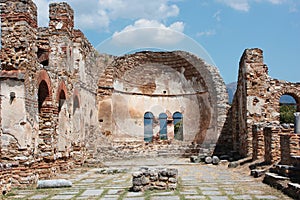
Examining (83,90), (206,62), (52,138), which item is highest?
(206,62)

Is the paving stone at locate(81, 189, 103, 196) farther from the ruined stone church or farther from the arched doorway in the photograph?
the arched doorway

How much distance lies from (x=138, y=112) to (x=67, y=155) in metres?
10.0

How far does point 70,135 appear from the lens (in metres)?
13.4

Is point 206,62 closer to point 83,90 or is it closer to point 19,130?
point 83,90

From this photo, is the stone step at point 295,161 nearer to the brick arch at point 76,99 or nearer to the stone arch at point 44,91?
the stone arch at point 44,91

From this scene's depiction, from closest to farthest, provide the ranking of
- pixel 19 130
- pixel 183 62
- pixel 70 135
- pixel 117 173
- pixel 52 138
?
pixel 19 130 → pixel 52 138 → pixel 117 173 → pixel 70 135 → pixel 183 62

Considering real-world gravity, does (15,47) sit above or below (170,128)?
above

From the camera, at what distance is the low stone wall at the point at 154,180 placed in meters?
8.00

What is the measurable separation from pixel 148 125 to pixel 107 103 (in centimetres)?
425

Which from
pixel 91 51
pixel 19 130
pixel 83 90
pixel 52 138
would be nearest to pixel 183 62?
pixel 91 51

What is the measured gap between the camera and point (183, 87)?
22375 millimetres

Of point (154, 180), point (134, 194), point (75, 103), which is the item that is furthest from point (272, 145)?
point (75, 103)

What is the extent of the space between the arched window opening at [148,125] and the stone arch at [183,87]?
132 centimetres

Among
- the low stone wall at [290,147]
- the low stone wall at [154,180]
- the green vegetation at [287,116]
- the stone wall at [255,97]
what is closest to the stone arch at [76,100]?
the low stone wall at [154,180]
